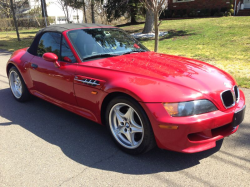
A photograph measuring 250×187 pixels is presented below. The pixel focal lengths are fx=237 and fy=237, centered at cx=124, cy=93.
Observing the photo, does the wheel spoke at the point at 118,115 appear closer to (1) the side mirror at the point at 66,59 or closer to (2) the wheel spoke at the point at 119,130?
(2) the wheel spoke at the point at 119,130

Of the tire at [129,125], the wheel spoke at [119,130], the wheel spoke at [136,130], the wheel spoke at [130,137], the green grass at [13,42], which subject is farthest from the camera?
the green grass at [13,42]

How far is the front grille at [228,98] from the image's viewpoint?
2.75 m

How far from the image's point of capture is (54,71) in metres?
3.82

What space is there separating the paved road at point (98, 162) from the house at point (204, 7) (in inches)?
814

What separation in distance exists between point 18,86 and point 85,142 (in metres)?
2.61

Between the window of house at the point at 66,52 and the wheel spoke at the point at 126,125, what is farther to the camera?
the window of house at the point at 66,52

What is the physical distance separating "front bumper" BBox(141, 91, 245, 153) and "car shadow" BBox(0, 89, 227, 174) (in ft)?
1.09

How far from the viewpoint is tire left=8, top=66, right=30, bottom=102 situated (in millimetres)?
4898

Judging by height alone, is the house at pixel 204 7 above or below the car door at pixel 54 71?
above

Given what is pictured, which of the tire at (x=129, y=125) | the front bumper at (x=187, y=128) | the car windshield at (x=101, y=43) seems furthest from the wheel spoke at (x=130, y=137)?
the car windshield at (x=101, y=43)

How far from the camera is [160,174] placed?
2.64 m

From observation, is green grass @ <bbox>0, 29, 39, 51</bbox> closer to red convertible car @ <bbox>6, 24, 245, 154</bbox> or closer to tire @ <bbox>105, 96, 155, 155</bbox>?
red convertible car @ <bbox>6, 24, 245, 154</bbox>

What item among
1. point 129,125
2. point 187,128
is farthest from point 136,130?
point 187,128

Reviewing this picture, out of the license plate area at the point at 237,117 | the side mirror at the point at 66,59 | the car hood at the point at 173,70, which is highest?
the side mirror at the point at 66,59
